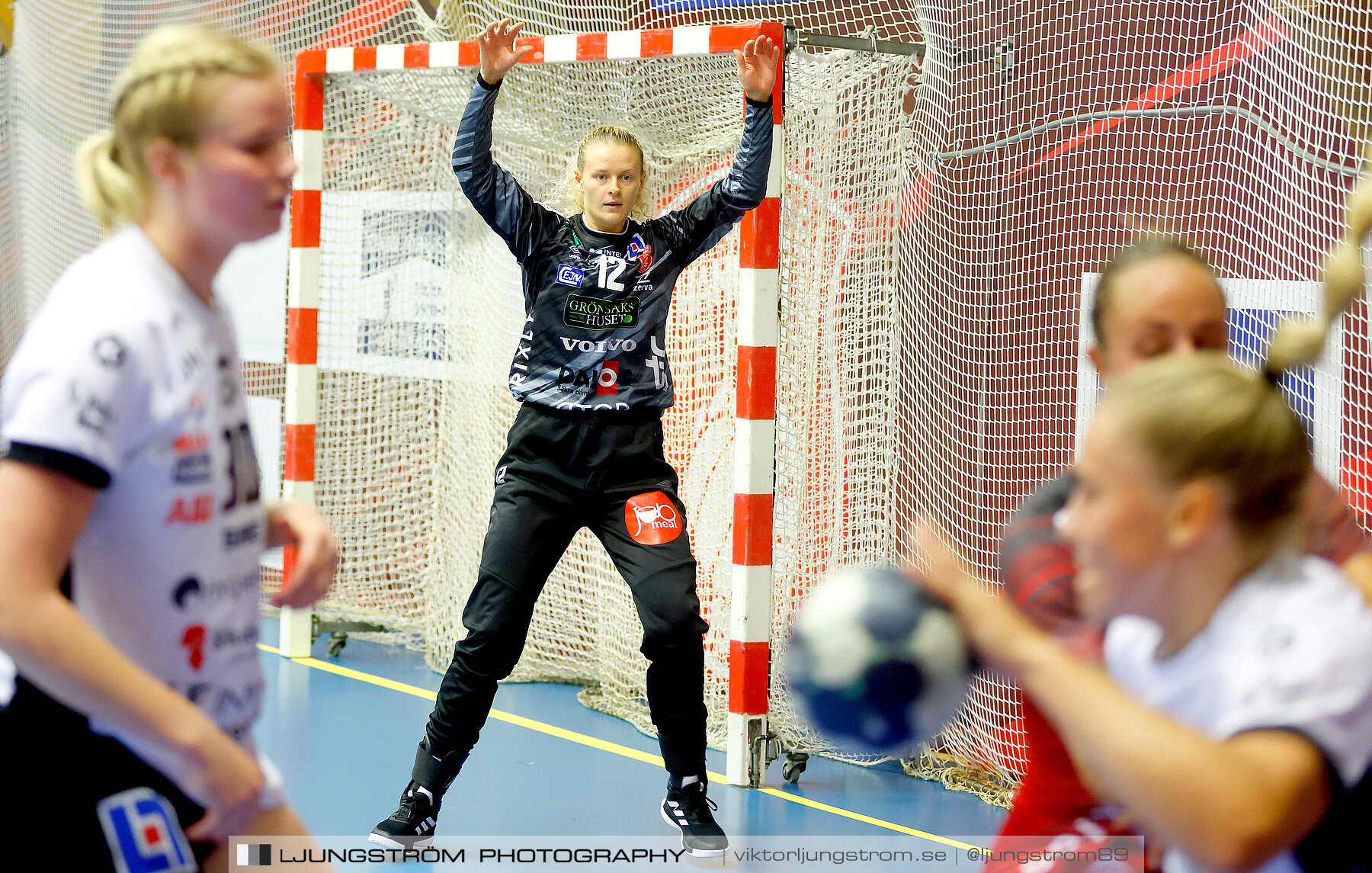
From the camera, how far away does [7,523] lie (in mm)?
1299

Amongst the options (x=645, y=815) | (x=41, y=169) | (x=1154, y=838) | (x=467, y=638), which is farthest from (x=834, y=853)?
(x=41, y=169)

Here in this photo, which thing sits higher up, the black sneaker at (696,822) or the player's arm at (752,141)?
the player's arm at (752,141)

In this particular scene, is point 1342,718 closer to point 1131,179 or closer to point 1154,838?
point 1154,838

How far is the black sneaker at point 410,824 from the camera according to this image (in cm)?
372

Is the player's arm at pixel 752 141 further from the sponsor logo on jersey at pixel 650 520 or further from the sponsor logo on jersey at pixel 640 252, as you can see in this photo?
the sponsor logo on jersey at pixel 650 520

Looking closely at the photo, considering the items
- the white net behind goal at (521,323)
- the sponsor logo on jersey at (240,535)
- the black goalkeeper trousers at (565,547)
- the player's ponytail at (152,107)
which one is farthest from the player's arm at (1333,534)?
the white net behind goal at (521,323)

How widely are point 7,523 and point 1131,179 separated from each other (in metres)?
4.29

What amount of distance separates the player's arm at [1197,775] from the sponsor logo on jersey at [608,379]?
271cm

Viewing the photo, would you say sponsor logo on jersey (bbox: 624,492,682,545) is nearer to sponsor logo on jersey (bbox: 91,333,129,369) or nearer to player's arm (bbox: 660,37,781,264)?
player's arm (bbox: 660,37,781,264)

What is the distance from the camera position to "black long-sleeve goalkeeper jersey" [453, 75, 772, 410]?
385cm

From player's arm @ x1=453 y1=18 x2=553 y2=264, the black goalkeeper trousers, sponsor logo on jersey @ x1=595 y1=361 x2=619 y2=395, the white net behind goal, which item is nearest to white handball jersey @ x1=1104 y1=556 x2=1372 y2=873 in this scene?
the black goalkeeper trousers

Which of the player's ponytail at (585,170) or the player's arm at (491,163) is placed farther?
the player's ponytail at (585,170)

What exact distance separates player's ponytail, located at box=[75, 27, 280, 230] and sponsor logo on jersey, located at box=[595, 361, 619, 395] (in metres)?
2.29

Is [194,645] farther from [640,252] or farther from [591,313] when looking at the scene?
[640,252]
